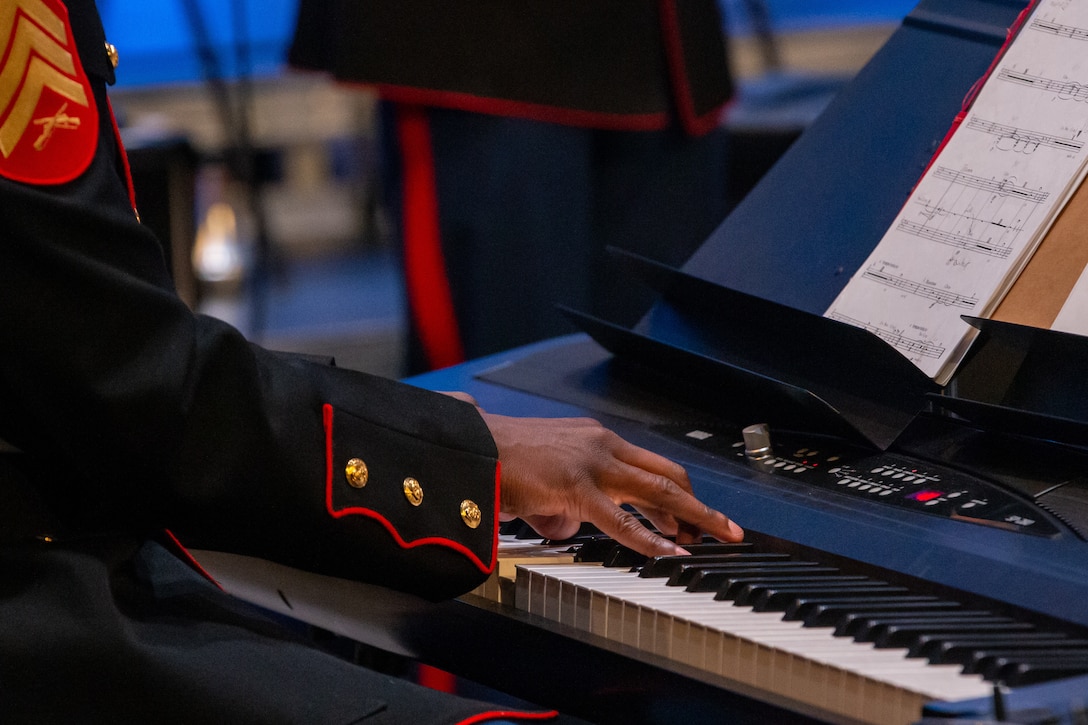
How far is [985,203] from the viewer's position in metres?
1.06

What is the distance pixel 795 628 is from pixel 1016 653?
0.12 m

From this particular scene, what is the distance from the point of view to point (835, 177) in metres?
1.21

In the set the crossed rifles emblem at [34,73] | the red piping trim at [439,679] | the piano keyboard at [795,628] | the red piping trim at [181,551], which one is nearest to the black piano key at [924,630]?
the piano keyboard at [795,628]

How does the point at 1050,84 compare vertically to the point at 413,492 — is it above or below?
above

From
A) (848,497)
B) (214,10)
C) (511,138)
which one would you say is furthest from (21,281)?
(214,10)

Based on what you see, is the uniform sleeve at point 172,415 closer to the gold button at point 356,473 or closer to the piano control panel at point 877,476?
the gold button at point 356,473

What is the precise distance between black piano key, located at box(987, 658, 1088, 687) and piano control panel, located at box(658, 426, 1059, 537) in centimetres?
16

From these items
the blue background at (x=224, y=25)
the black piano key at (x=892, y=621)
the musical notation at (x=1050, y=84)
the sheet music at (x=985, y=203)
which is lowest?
the black piano key at (x=892, y=621)

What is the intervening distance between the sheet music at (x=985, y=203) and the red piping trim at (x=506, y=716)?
40 centimetres

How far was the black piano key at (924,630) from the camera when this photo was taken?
0.72m

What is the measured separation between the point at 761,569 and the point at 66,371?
1.42 feet

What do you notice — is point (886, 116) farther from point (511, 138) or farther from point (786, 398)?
point (511, 138)

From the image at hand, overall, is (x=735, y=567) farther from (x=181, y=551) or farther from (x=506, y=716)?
(x=181, y=551)

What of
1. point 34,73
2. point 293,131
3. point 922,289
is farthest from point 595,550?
point 293,131
